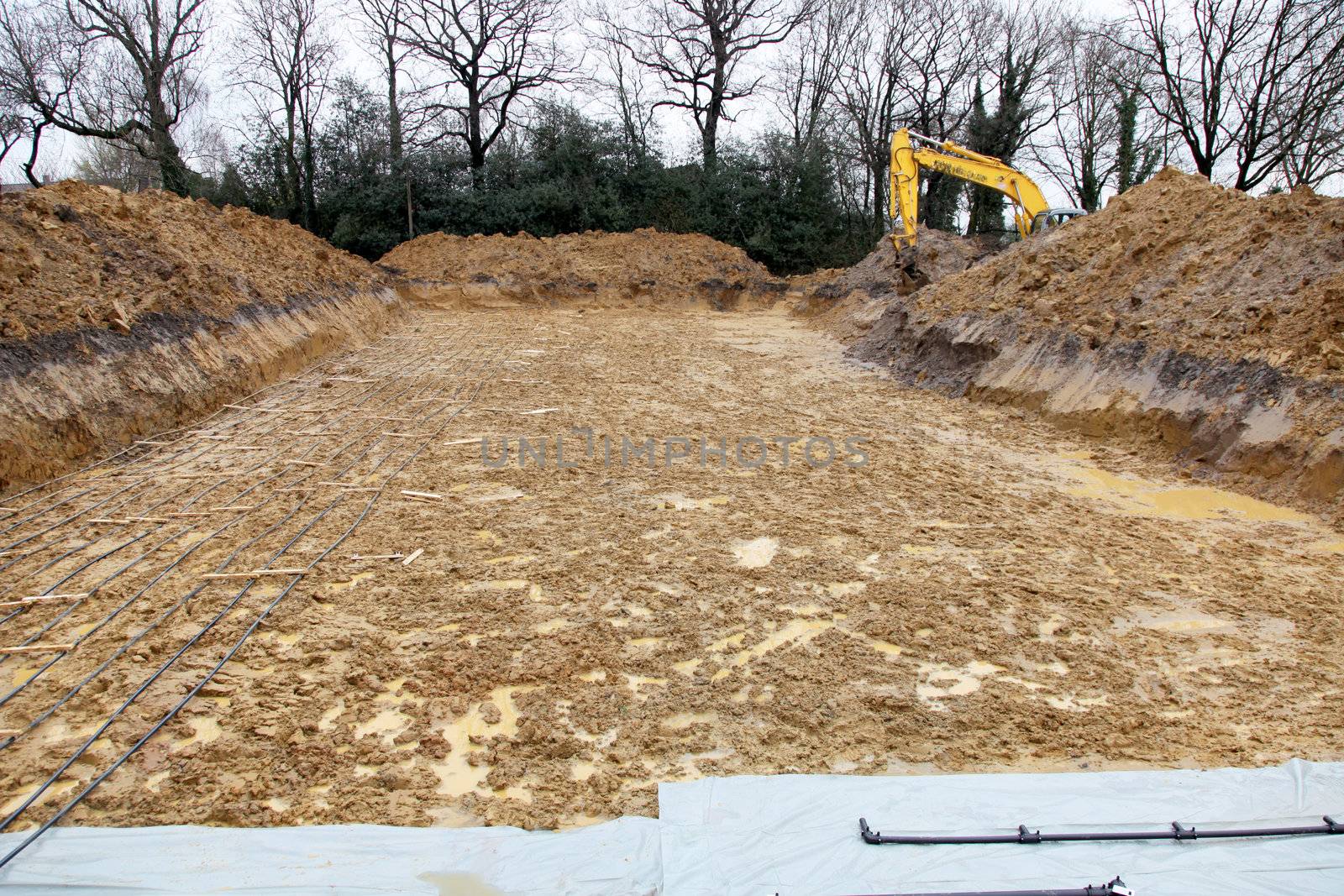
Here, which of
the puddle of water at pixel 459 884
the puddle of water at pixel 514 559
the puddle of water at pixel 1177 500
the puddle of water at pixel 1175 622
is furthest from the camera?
the puddle of water at pixel 1177 500

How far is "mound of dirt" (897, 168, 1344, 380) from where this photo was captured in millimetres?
6543

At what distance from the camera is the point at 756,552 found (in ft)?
15.2

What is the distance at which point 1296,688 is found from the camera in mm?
3256

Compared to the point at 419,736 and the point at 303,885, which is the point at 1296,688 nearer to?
the point at 419,736

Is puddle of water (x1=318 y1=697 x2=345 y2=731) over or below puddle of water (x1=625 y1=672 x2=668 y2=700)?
below

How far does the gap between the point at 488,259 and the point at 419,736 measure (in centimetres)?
1779

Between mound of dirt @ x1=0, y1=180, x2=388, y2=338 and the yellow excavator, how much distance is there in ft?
31.4

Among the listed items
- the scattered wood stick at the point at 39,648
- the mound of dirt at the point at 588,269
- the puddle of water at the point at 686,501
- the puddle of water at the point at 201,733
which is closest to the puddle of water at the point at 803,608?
the puddle of water at the point at 686,501

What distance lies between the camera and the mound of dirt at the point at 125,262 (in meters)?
6.77

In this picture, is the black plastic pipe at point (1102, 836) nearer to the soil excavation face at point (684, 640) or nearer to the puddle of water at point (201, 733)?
the soil excavation face at point (684, 640)

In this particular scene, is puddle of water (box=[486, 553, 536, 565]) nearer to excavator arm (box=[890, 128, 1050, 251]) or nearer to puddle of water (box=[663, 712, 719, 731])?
puddle of water (box=[663, 712, 719, 731])

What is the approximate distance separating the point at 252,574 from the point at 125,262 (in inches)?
228

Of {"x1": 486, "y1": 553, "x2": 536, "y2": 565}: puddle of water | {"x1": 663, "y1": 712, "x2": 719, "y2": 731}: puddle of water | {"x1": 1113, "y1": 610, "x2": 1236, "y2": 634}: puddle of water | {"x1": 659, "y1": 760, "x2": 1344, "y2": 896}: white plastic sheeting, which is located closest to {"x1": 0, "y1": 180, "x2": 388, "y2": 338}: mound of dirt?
{"x1": 486, "y1": 553, "x2": 536, "y2": 565}: puddle of water

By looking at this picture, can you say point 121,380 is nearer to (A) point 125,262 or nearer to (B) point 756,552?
(A) point 125,262
